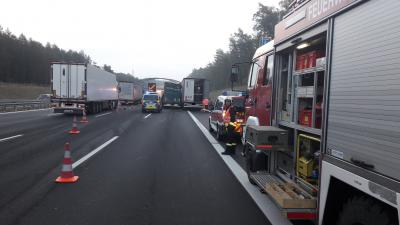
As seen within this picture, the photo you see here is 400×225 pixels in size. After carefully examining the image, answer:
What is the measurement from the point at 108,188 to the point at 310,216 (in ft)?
13.6

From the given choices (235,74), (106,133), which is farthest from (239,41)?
(235,74)

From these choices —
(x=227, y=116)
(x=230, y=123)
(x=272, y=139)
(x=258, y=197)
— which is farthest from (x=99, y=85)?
(x=272, y=139)

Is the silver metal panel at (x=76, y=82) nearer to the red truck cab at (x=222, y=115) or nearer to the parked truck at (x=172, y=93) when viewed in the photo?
the red truck cab at (x=222, y=115)

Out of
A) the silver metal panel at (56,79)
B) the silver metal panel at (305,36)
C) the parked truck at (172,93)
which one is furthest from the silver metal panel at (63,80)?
the silver metal panel at (305,36)

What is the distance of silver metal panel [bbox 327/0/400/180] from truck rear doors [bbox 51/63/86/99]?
27.8m

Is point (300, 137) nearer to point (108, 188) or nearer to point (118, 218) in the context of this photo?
point (118, 218)

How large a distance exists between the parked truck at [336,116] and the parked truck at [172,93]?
42114 millimetres

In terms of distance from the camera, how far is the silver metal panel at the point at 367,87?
11.0 feet

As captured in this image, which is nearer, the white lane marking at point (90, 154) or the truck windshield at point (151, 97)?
the white lane marking at point (90, 154)

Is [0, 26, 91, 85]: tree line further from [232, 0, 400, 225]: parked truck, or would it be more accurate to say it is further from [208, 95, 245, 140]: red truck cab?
[232, 0, 400, 225]: parked truck

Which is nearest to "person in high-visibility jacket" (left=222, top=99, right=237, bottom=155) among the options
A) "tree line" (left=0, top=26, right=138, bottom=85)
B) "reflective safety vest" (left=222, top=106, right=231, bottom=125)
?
"reflective safety vest" (left=222, top=106, right=231, bottom=125)

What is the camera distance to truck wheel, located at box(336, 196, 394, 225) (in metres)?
3.53

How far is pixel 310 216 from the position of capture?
502cm

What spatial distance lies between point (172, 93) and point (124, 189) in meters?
42.1
